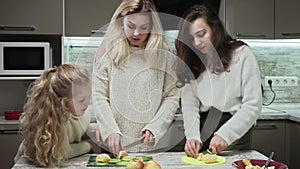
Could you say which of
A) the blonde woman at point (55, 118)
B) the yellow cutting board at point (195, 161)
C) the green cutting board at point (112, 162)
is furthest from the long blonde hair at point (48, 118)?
the yellow cutting board at point (195, 161)

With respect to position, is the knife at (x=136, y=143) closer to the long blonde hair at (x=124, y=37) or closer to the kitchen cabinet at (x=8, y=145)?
the long blonde hair at (x=124, y=37)

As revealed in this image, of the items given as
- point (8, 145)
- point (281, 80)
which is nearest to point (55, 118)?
point (8, 145)

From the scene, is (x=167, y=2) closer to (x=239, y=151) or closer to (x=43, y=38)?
(x=43, y=38)

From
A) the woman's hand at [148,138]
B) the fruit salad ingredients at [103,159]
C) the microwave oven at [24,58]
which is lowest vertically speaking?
the fruit salad ingredients at [103,159]

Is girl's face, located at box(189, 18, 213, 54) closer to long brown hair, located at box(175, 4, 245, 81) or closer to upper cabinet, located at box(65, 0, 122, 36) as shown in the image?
long brown hair, located at box(175, 4, 245, 81)

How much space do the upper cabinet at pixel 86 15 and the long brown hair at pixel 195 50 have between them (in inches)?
32.0

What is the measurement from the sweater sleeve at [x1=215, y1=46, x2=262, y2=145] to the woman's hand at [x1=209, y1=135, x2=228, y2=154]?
2cm

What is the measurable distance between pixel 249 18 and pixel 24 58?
4.93ft

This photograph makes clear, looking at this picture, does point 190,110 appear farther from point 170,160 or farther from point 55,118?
point 55,118

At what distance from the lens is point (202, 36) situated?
1.88 m

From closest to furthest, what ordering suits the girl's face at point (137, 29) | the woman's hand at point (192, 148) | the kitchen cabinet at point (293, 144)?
the woman's hand at point (192, 148)
the girl's face at point (137, 29)
the kitchen cabinet at point (293, 144)

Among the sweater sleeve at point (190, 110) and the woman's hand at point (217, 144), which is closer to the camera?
the woman's hand at point (217, 144)

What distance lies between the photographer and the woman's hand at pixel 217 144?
67.7 inches

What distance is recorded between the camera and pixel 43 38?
2.69 meters
